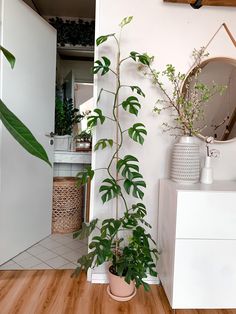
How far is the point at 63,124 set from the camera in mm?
2738

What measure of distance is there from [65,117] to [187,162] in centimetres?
165

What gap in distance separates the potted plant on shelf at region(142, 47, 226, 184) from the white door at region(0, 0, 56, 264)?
1003 millimetres

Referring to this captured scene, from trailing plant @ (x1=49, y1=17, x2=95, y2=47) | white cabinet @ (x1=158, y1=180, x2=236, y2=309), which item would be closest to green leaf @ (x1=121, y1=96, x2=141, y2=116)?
white cabinet @ (x1=158, y1=180, x2=236, y2=309)

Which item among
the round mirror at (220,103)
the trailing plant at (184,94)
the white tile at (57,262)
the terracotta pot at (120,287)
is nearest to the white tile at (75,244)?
the white tile at (57,262)

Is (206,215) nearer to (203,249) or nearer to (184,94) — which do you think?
(203,249)

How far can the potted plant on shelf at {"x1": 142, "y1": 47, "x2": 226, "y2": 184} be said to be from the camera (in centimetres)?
153

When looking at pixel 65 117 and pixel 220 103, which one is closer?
pixel 220 103

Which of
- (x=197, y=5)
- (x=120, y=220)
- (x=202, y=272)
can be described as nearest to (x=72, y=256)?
(x=120, y=220)

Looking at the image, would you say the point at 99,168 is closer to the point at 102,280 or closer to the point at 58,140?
the point at 102,280

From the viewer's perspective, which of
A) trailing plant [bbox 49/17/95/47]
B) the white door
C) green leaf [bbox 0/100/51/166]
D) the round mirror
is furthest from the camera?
trailing plant [bbox 49/17/95/47]

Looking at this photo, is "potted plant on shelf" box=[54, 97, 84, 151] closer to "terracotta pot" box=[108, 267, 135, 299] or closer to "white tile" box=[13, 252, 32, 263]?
"white tile" box=[13, 252, 32, 263]

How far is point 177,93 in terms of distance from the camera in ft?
5.29

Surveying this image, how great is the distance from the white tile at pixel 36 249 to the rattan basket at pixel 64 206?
0.35 metres

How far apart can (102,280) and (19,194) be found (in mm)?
939
